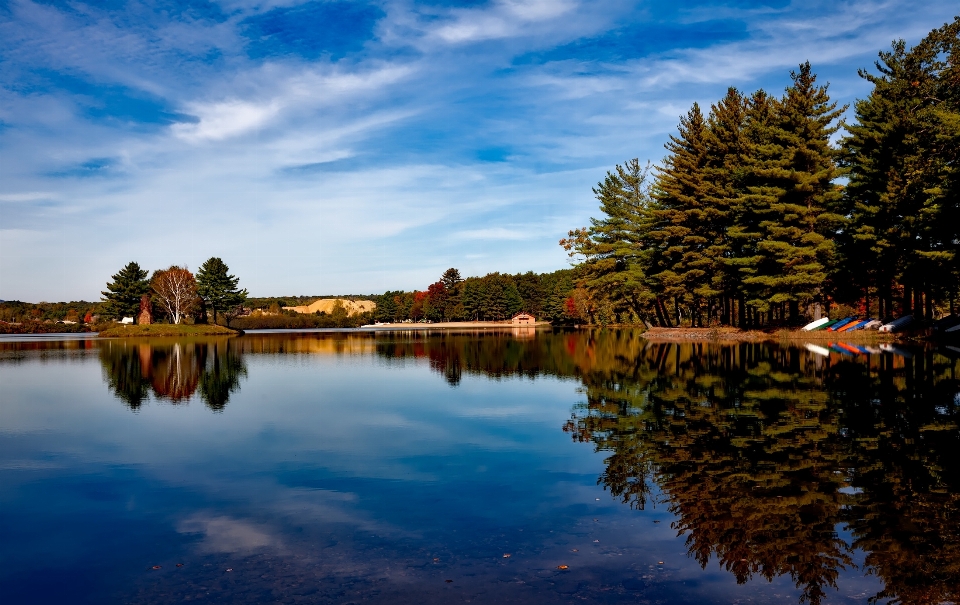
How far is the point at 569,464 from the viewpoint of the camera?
10977mm

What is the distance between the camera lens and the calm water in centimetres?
622

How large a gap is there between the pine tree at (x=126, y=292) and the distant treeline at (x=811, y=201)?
6634 centimetres

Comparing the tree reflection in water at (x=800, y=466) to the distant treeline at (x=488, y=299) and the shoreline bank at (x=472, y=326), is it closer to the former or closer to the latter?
the shoreline bank at (x=472, y=326)

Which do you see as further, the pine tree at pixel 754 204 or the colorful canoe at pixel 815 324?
the colorful canoe at pixel 815 324

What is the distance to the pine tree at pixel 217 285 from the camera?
94500 mm

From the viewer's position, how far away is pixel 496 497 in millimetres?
9094

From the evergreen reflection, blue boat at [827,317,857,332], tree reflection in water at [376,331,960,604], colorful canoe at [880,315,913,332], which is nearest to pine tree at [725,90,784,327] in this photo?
blue boat at [827,317,857,332]

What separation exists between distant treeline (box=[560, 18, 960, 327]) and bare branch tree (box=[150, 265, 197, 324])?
201 ft

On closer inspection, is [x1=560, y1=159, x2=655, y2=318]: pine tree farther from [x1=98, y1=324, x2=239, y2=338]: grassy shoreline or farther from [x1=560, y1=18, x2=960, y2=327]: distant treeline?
[x1=98, y1=324, x2=239, y2=338]: grassy shoreline

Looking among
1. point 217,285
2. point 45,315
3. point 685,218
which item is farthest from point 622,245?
point 45,315

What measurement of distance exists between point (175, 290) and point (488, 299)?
5976 cm

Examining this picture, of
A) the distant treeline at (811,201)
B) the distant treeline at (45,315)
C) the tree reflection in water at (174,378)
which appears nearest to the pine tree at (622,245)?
the distant treeline at (811,201)

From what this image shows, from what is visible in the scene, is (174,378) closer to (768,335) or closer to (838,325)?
(768,335)

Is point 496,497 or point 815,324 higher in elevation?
point 815,324
